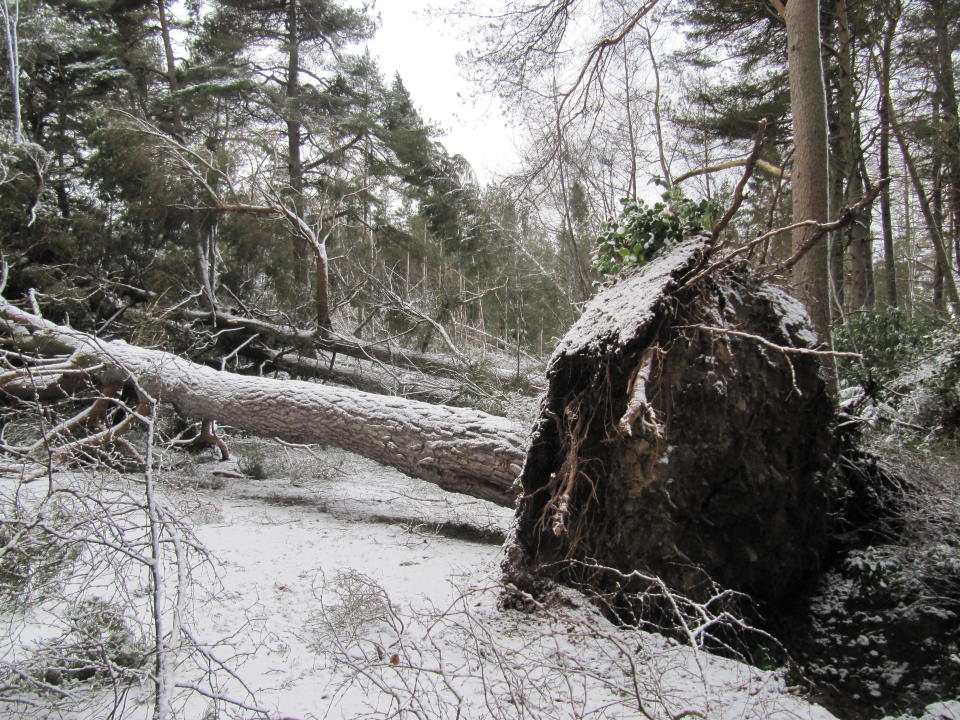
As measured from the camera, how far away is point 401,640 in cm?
195

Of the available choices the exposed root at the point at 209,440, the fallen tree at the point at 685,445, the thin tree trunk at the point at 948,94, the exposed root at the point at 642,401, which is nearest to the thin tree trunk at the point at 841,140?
the thin tree trunk at the point at 948,94

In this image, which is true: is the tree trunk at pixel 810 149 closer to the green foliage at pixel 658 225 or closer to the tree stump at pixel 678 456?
the green foliage at pixel 658 225

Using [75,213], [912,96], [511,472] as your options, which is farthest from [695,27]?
[75,213]

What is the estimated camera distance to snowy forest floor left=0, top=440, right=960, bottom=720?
1.78 metres

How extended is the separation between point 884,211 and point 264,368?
1065cm

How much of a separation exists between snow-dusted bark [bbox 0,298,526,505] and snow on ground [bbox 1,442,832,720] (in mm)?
484

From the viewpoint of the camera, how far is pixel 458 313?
934 centimetres

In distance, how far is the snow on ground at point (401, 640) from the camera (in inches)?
70.6

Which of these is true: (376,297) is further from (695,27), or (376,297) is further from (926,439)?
(926,439)

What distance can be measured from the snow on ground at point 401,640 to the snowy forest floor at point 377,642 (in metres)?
0.01

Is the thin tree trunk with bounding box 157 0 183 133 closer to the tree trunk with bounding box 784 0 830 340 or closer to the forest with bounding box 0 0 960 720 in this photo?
the forest with bounding box 0 0 960 720

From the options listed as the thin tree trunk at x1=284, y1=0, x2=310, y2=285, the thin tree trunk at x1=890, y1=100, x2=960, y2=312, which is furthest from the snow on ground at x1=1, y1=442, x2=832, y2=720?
the thin tree trunk at x1=890, y1=100, x2=960, y2=312

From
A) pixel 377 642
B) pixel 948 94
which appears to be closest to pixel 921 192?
pixel 948 94

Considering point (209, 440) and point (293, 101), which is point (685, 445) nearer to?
point (209, 440)
